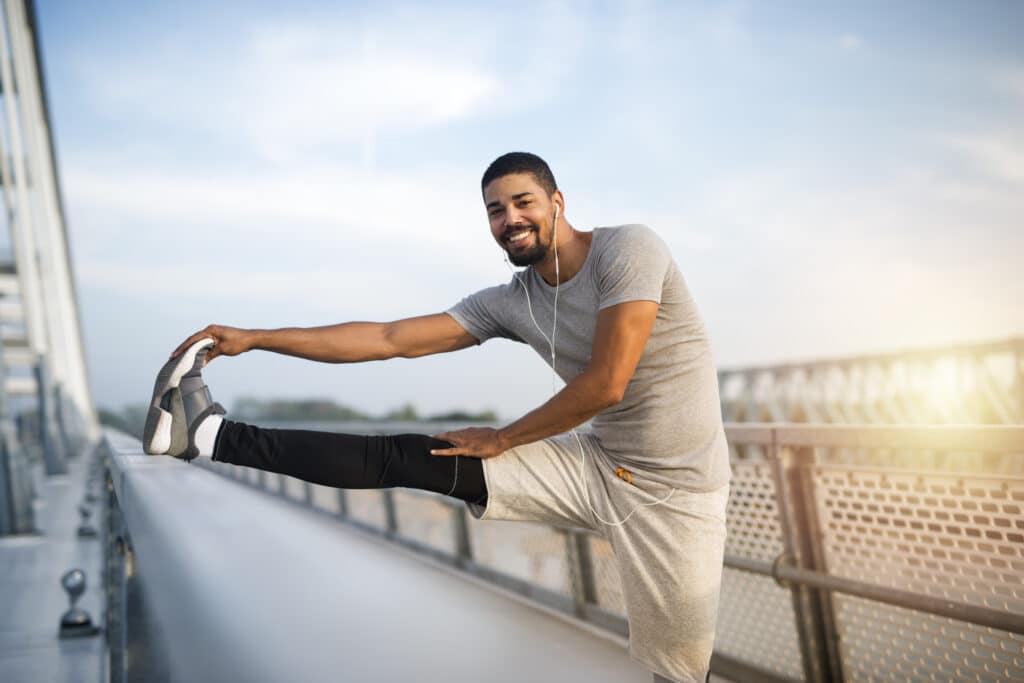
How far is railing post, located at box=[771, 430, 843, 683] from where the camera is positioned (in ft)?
9.49

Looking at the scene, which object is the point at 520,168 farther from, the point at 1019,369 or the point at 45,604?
the point at 1019,369

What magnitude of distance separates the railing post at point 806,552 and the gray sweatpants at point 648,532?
0.84 m

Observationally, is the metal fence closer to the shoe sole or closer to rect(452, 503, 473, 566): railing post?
the shoe sole

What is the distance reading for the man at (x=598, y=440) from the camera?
202 centimetres

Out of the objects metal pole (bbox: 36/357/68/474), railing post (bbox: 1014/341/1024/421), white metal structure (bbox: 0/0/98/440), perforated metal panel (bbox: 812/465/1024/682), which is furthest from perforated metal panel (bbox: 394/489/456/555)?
white metal structure (bbox: 0/0/98/440)

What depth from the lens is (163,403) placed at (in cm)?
208

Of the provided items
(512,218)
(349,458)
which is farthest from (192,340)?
(512,218)

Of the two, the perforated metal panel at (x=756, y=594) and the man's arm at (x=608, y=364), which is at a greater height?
the man's arm at (x=608, y=364)

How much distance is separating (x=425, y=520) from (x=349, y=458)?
4.10m

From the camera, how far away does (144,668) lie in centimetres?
144

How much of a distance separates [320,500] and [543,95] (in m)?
4.50

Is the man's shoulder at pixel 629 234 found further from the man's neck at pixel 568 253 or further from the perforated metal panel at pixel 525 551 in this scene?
the perforated metal panel at pixel 525 551

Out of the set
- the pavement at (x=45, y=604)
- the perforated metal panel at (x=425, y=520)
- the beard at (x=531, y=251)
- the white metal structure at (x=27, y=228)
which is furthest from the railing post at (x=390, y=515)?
the white metal structure at (x=27, y=228)

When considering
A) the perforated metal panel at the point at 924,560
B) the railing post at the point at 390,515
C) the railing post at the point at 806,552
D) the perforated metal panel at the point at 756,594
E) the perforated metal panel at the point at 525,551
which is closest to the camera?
the perforated metal panel at the point at 924,560
